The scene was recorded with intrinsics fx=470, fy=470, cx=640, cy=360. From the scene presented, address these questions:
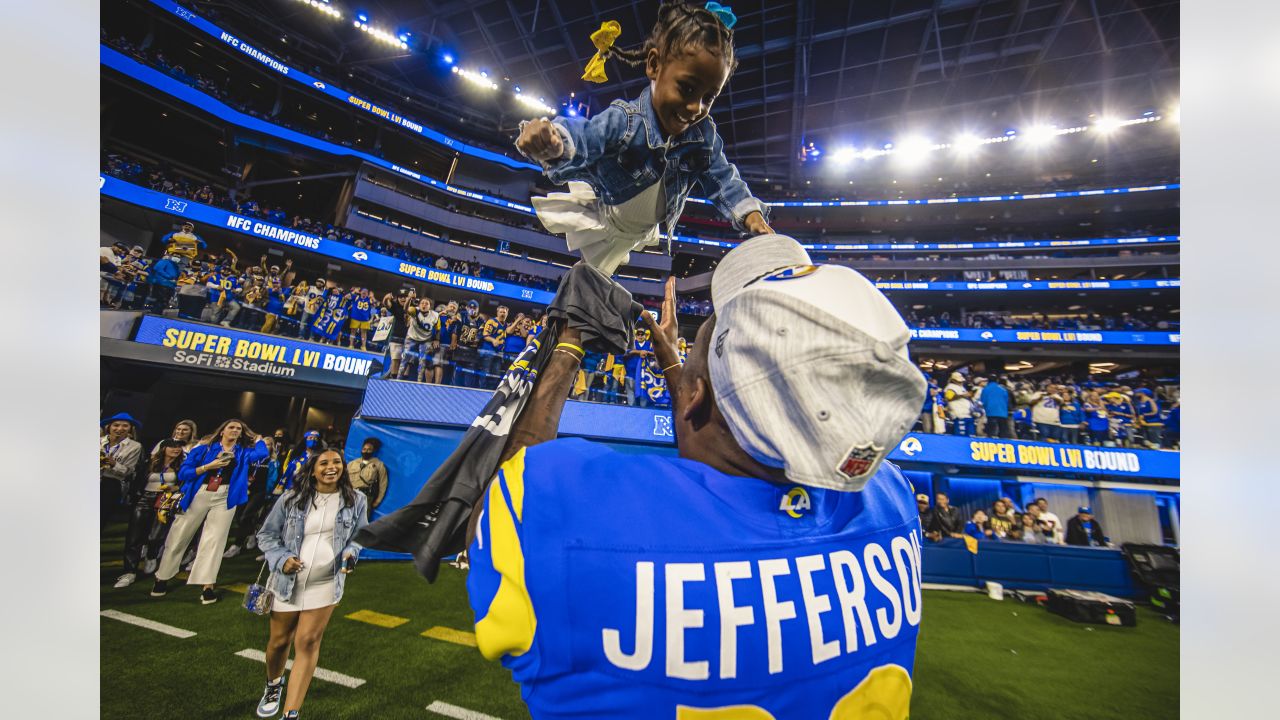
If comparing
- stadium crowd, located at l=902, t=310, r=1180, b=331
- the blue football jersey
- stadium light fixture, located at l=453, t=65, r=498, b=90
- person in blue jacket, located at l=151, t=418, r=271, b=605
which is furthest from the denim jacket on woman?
stadium crowd, located at l=902, t=310, r=1180, b=331

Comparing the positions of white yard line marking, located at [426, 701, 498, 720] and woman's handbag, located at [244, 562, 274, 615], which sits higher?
woman's handbag, located at [244, 562, 274, 615]

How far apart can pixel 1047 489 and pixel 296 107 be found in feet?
128

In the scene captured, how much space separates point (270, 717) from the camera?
3.34 metres

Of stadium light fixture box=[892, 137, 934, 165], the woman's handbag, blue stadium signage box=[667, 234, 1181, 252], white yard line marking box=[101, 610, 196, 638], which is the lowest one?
white yard line marking box=[101, 610, 196, 638]

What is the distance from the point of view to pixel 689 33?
1.95 m

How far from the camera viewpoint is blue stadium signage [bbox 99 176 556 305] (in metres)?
16.8

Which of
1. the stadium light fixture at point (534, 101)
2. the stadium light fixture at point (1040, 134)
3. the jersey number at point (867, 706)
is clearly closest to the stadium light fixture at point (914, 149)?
the stadium light fixture at point (1040, 134)

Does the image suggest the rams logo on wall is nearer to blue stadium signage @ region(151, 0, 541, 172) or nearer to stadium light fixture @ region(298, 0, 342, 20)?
blue stadium signage @ region(151, 0, 541, 172)

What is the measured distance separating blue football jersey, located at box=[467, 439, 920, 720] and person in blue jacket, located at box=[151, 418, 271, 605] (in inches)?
275

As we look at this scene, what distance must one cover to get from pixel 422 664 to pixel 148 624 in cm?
291

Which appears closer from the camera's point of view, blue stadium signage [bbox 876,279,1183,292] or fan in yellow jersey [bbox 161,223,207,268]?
fan in yellow jersey [bbox 161,223,207,268]

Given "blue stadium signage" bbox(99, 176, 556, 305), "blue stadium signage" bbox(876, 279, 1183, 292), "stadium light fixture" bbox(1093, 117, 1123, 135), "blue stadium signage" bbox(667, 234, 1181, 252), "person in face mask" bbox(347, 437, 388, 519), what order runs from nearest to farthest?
"person in face mask" bbox(347, 437, 388, 519) < "blue stadium signage" bbox(99, 176, 556, 305) < "blue stadium signage" bbox(876, 279, 1183, 292) < "stadium light fixture" bbox(1093, 117, 1123, 135) < "blue stadium signage" bbox(667, 234, 1181, 252)
